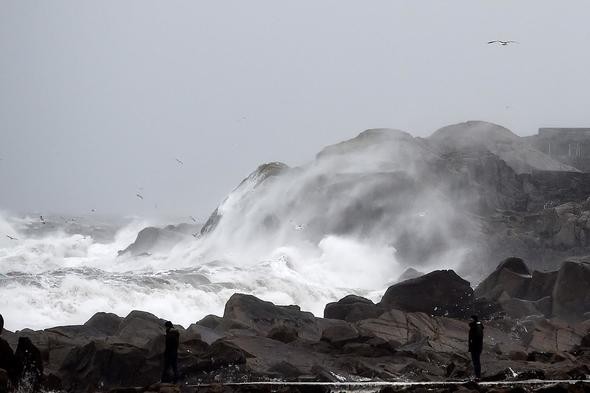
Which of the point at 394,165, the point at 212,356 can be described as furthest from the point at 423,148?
the point at 212,356

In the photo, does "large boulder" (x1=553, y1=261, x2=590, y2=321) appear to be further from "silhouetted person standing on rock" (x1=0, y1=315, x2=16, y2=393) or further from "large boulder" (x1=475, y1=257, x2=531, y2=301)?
"silhouetted person standing on rock" (x1=0, y1=315, x2=16, y2=393)

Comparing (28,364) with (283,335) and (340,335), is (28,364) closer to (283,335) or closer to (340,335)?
(283,335)

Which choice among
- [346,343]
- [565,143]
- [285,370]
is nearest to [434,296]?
[346,343]

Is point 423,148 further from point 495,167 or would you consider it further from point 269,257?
point 269,257

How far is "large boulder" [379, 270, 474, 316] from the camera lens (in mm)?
27453

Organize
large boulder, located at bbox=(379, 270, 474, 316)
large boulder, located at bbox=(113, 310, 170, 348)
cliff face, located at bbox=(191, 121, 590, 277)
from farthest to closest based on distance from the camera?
cliff face, located at bbox=(191, 121, 590, 277), large boulder, located at bbox=(379, 270, 474, 316), large boulder, located at bbox=(113, 310, 170, 348)

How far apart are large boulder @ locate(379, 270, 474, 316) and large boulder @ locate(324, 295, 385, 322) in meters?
1.54

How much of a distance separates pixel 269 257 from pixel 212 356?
3041cm

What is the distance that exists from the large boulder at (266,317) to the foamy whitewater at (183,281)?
7538 mm

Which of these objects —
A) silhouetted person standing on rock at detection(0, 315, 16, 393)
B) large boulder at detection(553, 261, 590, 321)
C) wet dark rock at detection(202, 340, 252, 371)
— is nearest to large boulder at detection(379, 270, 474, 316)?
large boulder at detection(553, 261, 590, 321)

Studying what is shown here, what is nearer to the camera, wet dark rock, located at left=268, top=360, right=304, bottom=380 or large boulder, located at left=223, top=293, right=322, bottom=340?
wet dark rock, located at left=268, top=360, right=304, bottom=380

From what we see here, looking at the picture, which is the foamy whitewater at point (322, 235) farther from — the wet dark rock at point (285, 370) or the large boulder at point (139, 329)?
the wet dark rock at point (285, 370)

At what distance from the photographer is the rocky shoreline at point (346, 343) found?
1712 cm

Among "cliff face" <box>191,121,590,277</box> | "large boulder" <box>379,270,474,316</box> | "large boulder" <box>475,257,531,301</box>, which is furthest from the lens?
"cliff face" <box>191,121,590,277</box>
